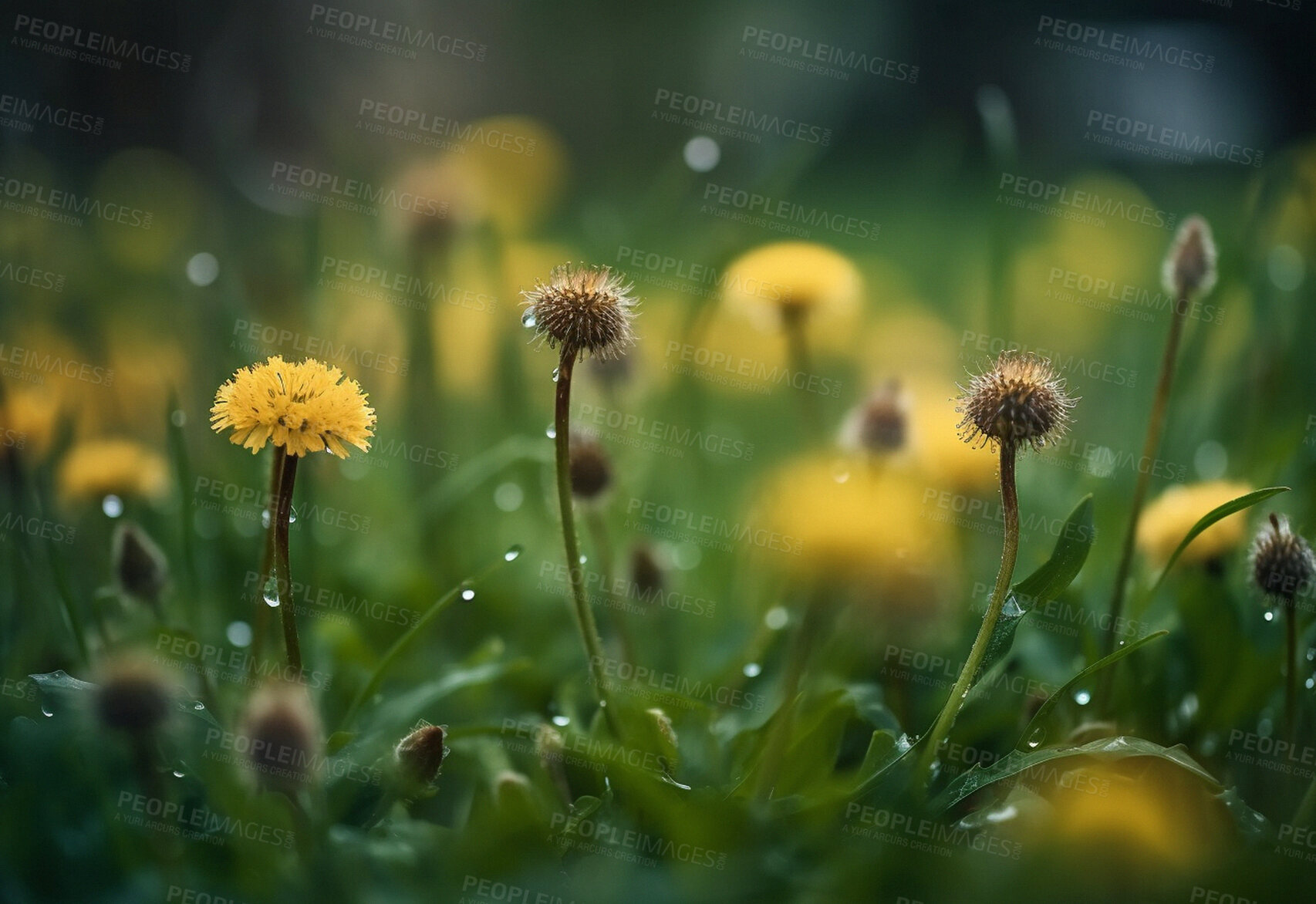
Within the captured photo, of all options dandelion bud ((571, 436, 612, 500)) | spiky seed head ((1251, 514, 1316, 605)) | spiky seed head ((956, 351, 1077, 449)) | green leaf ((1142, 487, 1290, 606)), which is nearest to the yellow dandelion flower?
dandelion bud ((571, 436, 612, 500))

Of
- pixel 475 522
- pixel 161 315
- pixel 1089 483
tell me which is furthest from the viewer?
pixel 161 315

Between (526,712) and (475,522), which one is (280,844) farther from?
(475,522)

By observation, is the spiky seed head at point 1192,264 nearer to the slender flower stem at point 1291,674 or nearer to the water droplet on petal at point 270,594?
the slender flower stem at point 1291,674

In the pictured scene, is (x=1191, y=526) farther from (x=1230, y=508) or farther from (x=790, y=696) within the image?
(x=790, y=696)

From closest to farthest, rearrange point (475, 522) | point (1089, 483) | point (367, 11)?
point (1089, 483) → point (475, 522) → point (367, 11)

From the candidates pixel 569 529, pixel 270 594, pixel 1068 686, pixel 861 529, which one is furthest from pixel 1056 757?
pixel 270 594

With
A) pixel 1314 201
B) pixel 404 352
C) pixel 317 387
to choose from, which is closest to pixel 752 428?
pixel 404 352
